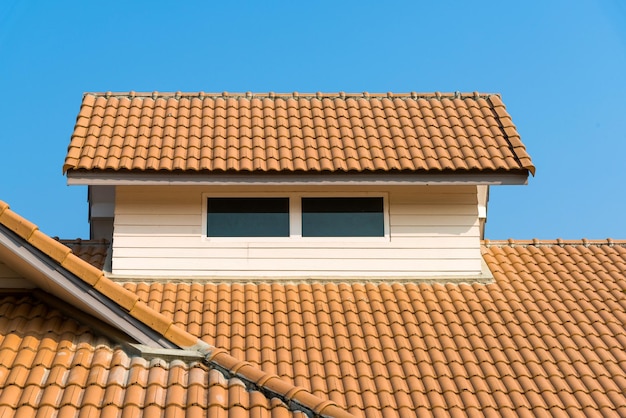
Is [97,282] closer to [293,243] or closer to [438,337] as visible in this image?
[438,337]

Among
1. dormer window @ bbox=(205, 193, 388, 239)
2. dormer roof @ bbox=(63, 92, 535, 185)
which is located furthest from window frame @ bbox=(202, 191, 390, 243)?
dormer roof @ bbox=(63, 92, 535, 185)

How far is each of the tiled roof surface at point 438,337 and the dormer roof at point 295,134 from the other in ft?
5.42

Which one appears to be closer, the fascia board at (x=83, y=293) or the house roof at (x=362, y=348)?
the house roof at (x=362, y=348)

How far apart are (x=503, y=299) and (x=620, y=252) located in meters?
2.88

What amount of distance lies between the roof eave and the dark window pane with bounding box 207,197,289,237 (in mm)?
445

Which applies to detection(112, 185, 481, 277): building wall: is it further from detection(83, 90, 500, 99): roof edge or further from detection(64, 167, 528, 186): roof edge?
detection(83, 90, 500, 99): roof edge

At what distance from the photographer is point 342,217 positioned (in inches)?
560

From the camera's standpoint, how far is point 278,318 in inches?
497

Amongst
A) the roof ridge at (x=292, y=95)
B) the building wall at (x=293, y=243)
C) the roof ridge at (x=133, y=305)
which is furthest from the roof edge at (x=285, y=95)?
the roof ridge at (x=133, y=305)

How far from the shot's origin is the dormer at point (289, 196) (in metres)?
13.8

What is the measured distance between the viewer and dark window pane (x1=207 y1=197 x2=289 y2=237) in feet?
46.2

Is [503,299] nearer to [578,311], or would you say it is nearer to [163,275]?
[578,311]

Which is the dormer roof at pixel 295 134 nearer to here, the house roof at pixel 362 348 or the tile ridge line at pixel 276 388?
the house roof at pixel 362 348

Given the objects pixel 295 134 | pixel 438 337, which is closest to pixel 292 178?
pixel 295 134
